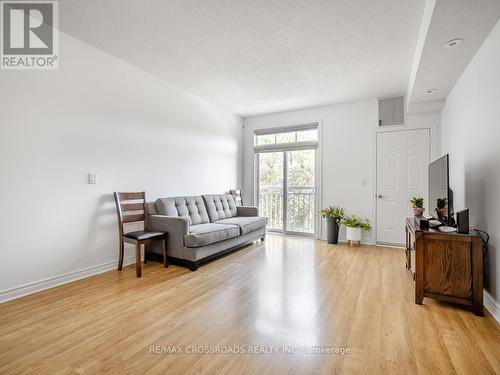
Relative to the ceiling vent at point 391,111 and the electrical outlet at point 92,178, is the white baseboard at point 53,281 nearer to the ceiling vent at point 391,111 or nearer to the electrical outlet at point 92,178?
the electrical outlet at point 92,178

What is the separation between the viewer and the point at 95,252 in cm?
298

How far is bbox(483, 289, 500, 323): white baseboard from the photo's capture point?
1.96 m

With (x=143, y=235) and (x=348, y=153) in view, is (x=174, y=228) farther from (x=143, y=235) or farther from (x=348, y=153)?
(x=348, y=153)

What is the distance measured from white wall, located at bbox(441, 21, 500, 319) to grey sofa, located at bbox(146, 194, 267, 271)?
277 centimetres

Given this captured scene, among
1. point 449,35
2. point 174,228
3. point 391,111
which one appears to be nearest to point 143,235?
point 174,228

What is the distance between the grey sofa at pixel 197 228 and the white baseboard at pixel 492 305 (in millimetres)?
2761

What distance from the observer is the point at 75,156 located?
278cm

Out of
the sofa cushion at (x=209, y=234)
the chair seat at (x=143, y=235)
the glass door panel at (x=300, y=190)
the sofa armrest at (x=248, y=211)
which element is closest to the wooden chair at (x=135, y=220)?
the chair seat at (x=143, y=235)

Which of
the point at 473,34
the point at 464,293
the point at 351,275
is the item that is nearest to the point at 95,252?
the point at 351,275

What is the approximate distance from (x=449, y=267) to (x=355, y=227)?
7.43 feet

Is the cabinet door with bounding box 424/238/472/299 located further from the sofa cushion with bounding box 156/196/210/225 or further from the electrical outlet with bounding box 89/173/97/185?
the electrical outlet with bounding box 89/173/97/185

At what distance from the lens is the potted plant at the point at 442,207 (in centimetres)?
253

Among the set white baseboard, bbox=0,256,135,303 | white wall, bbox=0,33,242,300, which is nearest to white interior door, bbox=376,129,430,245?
white wall, bbox=0,33,242,300

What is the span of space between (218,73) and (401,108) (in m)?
3.17
